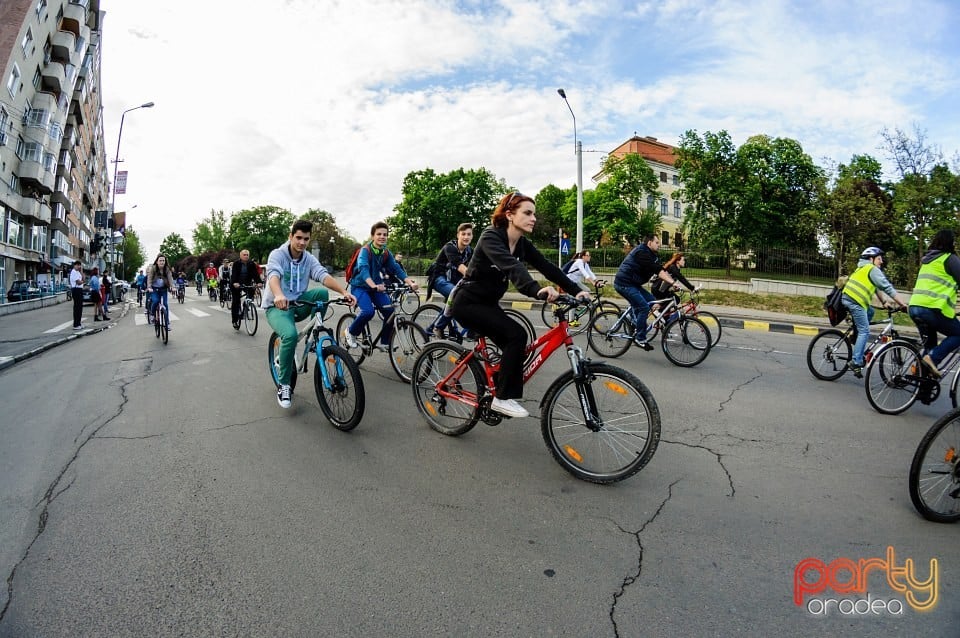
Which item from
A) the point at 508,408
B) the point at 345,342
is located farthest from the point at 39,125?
the point at 508,408

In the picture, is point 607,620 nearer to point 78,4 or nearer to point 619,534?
point 619,534

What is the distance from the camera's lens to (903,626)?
2.18 meters

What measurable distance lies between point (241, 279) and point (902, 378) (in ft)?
38.4

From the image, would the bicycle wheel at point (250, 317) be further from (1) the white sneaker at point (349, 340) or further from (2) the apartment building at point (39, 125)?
(2) the apartment building at point (39, 125)

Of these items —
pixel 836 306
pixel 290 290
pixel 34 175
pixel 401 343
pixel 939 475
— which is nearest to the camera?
pixel 939 475

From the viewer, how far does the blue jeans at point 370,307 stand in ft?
22.9

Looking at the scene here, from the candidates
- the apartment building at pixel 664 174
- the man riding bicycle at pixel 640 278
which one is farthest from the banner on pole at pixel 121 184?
the apartment building at pixel 664 174

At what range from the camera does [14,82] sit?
32312 mm

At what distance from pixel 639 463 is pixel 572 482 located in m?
0.48

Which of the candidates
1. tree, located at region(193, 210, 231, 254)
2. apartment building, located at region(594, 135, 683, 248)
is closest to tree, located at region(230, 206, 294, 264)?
tree, located at region(193, 210, 231, 254)

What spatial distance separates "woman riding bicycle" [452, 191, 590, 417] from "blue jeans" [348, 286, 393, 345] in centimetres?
298

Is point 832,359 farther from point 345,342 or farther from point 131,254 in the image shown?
point 131,254

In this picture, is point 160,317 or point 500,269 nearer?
point 500,269

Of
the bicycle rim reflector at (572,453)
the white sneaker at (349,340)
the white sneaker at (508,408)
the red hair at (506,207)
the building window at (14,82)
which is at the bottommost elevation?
the bicycle rim reflector at (572,453)
